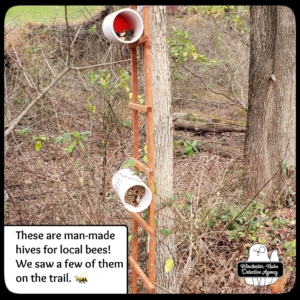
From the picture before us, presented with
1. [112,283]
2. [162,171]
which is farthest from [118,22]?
[112,283]

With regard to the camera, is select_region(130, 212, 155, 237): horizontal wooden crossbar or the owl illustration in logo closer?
select_region(130, 212, 155, 237): horizontal wooden crossbar

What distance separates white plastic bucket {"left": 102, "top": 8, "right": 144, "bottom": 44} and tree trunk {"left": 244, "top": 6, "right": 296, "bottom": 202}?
6.30 ft

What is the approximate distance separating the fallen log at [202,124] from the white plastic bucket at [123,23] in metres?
3.54

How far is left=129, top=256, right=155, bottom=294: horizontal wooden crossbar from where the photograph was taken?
327 cm

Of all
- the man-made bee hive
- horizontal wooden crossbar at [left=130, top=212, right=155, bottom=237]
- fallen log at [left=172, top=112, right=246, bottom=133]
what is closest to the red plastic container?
the man-made bee hive

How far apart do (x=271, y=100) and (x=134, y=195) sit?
81.7 inches

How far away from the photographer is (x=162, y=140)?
3.35 m

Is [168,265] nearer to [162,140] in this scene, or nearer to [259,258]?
[259,258]

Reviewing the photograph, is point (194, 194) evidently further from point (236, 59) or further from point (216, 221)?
point (236, 59)

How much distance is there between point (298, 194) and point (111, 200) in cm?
159

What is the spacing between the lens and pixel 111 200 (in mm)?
4082

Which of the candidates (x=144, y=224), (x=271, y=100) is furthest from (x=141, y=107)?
(x=271, y=100)

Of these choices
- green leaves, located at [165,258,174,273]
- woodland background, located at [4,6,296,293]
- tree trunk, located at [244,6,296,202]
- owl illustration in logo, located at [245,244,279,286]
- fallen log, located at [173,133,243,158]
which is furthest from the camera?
fallen log, located at [173,133,243,158]

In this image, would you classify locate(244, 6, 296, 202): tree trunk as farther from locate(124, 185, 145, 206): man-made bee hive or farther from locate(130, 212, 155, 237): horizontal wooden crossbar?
locate(124, 185, 145, 206): man-made bee hive
